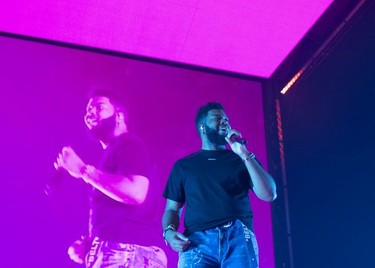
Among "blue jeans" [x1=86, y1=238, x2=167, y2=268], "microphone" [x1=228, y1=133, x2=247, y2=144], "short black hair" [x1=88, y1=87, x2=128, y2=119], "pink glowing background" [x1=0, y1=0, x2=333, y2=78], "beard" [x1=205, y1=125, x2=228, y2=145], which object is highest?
"pink glowing background" [x1=0, y1=0, x2=333, y2=78]

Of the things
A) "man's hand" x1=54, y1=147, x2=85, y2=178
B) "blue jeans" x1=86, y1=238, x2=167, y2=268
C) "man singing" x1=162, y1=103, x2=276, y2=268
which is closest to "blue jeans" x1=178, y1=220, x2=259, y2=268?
"man singing" x1=162, y1=103, x2=276, y2=268

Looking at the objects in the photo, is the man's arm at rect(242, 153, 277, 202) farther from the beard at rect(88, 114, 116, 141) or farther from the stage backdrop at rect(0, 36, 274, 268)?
the beard at rect(88, 114, 116, 141)

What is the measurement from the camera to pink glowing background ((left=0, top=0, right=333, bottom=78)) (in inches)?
117

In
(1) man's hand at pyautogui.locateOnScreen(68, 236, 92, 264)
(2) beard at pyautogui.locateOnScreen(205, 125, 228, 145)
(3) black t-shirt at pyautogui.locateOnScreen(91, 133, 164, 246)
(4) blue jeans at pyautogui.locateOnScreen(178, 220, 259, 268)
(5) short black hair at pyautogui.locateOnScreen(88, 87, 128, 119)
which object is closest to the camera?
(4) blue jeans at pyautogui.locateOnScreen(178, 220, 259, 268)

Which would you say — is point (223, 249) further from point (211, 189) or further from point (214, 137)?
point (214, 137)

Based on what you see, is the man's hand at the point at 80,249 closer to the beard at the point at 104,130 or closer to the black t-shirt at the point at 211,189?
the beard at the point at 104,130

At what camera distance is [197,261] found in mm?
1578

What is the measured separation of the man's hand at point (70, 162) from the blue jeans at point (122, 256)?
44 centimetres

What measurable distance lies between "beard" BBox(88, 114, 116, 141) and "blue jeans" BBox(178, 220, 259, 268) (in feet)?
4.84

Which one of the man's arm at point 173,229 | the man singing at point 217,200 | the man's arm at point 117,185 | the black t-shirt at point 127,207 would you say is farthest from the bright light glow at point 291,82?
the man's arm at point 173,229

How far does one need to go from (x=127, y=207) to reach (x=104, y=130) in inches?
21.0

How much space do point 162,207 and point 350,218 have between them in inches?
43.9

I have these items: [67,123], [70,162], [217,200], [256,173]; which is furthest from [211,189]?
[67,123]

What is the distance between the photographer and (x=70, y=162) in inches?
111
